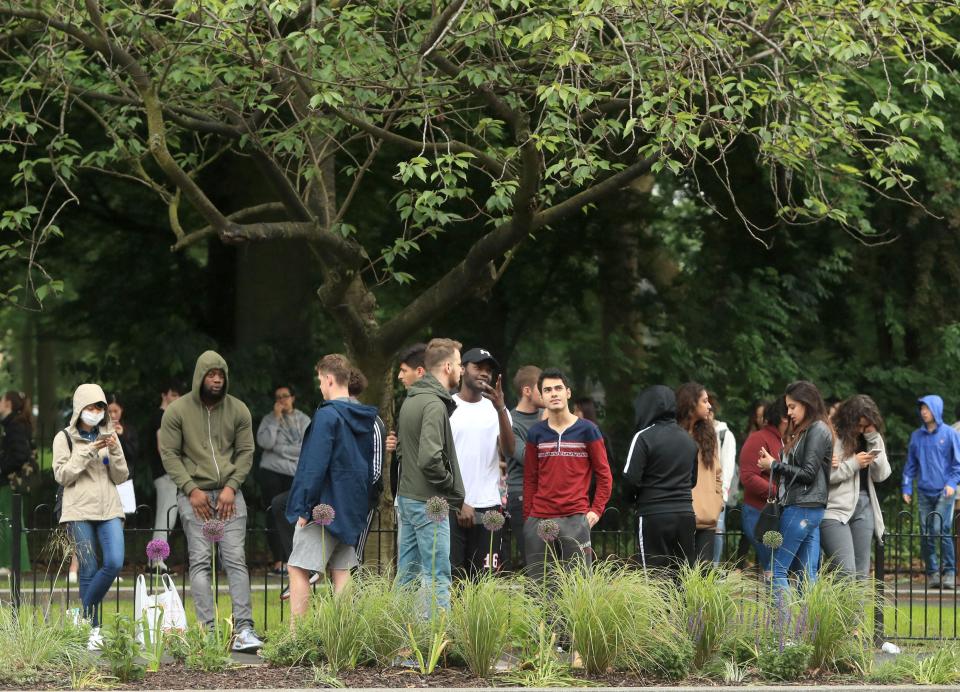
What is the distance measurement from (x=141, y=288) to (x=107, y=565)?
32.7ft

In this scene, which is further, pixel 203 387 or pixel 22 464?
pixel 22 464

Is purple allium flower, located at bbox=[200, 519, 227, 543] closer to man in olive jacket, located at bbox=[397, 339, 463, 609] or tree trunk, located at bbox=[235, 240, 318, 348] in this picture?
man in olive jacket, located at bbox=[397, 339, 463, 609]

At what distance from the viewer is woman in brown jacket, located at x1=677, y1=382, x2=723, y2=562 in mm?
10430

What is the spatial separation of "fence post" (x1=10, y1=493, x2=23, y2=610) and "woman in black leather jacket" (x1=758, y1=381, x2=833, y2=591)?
5.17 metres

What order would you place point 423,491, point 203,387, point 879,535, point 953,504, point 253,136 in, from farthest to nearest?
point 953,504 < point 253,136 < point 879,535 < point 203,387 < point 423,491

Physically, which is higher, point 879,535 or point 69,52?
point 69,52

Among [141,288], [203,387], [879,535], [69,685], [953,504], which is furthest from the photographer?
[141,288]

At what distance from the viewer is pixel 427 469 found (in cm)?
892

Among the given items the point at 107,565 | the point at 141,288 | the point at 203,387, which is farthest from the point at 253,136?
the point at 141,288

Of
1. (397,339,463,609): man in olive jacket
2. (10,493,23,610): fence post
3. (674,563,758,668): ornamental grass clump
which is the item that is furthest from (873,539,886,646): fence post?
(10,493,23,610): fence post

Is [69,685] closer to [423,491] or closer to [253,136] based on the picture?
[423,491]

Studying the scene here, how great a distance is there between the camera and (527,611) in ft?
26.5

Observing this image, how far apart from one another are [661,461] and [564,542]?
93 cm

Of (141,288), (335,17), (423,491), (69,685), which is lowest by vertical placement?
(69,685)
